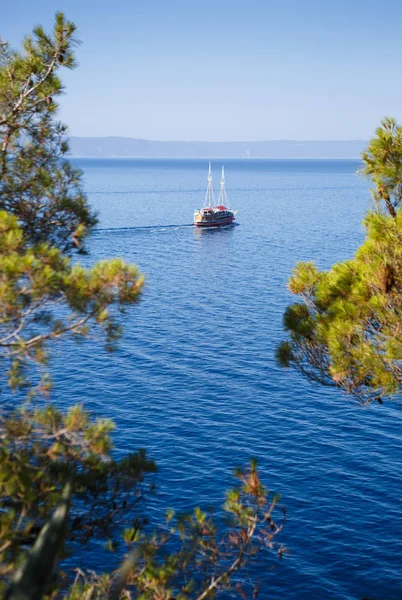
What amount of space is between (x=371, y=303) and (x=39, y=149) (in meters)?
6.46

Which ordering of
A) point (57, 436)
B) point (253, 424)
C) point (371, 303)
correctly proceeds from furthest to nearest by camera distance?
point (253, 424)
point (371, 303)
point (57, 436)

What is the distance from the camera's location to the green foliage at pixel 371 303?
11.9 meters

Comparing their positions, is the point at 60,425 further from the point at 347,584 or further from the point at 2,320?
the point at 347,584

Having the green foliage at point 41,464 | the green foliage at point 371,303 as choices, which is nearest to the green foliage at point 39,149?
the green foliage at point 41,464

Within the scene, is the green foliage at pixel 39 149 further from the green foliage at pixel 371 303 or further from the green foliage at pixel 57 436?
the green foliage at pixel 371 303

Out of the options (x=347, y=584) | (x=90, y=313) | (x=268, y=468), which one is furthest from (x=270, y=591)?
(x=90, y=313)

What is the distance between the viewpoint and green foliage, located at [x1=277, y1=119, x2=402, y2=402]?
11.9 metres

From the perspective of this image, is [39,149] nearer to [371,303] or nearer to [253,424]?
[371,303]

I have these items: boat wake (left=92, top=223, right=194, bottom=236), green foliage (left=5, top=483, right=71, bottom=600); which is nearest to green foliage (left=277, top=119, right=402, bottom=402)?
green foliage (left=5, top=483, right=71, bottom=600)

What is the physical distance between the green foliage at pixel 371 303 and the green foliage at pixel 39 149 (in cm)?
505

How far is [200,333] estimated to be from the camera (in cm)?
4256

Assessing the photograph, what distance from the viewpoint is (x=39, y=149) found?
1089 centimetres

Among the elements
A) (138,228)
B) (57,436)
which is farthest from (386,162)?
(138,228)

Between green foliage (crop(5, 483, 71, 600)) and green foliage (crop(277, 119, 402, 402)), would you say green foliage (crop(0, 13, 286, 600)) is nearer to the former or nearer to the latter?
green foliage (crop(5, 483, 71, 600))
